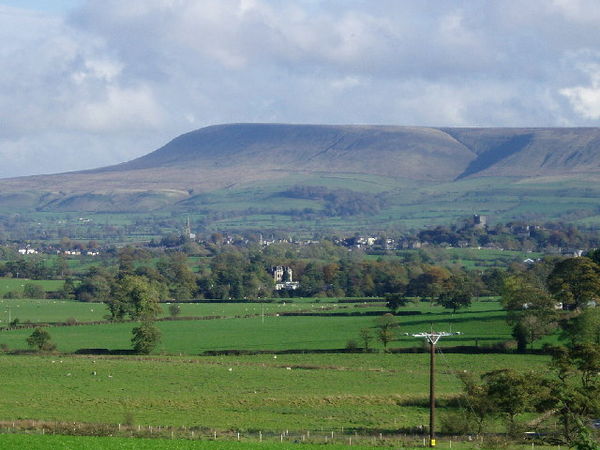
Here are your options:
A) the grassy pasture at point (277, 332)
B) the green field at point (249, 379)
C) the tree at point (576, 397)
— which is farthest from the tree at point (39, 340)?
the tree at point (576, 397)

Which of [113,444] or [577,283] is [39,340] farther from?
[577,283]

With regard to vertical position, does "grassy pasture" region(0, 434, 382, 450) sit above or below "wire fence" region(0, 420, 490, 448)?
above

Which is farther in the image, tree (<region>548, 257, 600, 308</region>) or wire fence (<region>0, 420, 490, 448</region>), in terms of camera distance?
tree (<region>548, 257, 600, 308</region>)

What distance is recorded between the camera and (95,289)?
367 ft

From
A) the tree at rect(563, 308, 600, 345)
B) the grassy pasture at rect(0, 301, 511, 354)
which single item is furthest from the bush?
the tree at rect(563, 308, 600, 345)

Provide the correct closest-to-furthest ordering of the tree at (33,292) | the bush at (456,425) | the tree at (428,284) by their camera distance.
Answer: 1. the bush at (456,425)
2. the tree at (428,284)
3. the tree at (33,292)

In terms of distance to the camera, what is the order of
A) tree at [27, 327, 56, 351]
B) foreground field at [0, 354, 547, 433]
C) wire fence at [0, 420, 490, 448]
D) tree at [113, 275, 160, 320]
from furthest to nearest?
1. tree at [113, 275, 160, 320]
2. tree at [27, 327, 56, 351]
3. foreground field at [0, 354, 547, 433]
4. wire fence at [0, 420, 490, 448]

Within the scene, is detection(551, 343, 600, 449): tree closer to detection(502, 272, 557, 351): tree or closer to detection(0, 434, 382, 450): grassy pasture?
detection(0, 434, 382, 450): grassy pasture

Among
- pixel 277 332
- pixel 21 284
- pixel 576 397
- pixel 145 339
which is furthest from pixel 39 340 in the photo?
pixel 21 284

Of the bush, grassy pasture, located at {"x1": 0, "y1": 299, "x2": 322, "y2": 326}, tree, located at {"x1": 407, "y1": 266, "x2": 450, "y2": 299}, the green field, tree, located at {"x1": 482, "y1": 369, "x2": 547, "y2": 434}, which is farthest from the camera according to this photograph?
tree, located at {"x1": 407, "y1": 266, "x2": 450, "y2": 299}

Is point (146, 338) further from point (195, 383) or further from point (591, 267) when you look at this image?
point (591, 267)

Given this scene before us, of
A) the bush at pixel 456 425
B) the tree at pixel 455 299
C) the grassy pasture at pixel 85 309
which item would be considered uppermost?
the tree at pixel 455 299

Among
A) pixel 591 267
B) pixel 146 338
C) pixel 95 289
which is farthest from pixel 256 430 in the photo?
pixel 95 289

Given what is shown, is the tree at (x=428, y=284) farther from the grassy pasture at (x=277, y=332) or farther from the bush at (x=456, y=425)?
the bush at (x=456, y=425)
